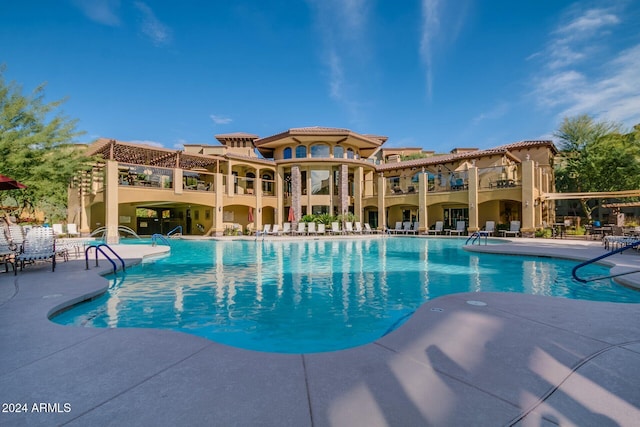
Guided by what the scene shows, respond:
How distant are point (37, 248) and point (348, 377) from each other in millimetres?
9098

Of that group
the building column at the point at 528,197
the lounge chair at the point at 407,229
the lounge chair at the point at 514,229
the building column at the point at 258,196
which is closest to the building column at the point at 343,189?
the lounge chair at the point at 407,229

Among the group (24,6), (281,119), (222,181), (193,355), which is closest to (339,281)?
(193,355)

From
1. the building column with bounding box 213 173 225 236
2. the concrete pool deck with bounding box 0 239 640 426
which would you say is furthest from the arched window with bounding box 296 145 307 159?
the concrete pool deck with bounding box 0 239 640 426

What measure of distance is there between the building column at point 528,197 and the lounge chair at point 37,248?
2441 cm

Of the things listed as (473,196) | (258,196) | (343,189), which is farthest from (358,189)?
(473,196)

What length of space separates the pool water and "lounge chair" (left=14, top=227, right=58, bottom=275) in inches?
64.7

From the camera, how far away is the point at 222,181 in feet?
87.8

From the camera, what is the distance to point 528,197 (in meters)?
21.2

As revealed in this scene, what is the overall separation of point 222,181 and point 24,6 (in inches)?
600

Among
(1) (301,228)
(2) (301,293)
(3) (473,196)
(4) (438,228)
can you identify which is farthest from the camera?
(1) (301,228)

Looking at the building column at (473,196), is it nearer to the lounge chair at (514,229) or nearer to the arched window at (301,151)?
the lounge chair at (514,229)

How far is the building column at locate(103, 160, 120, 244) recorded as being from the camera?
21.2 m

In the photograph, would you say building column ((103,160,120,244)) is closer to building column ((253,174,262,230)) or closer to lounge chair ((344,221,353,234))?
building column ((253,174,262,230))

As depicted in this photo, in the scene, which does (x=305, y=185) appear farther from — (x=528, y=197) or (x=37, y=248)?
(x=37, y=248)
